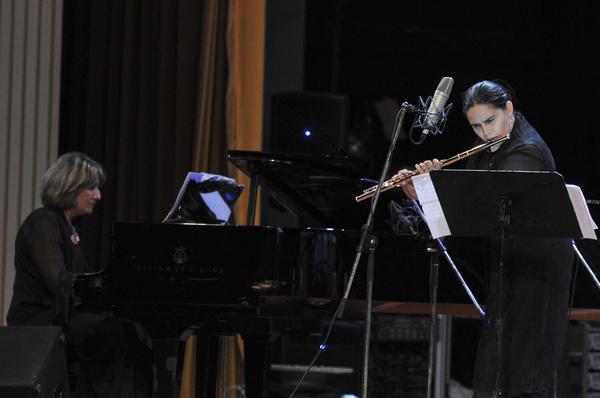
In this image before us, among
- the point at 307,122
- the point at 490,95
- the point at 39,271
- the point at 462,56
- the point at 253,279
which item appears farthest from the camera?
the point at 462,56

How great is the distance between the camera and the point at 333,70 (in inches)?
238

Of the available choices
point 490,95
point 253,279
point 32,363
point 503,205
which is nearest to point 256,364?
point 253,279

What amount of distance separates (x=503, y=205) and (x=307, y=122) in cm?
261

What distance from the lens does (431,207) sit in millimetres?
3150

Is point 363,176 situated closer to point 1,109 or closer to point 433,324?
point 433,324

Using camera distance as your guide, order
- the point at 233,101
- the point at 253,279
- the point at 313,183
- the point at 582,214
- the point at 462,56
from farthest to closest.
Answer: the point at 462,56
the point at 233,101
the point at 313,183
the point at 253,279
the point at 582,214

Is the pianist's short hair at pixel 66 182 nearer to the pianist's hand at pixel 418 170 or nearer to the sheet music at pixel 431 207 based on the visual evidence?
the pianist's hand at pixel 418 170

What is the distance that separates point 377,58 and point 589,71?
1332 mm

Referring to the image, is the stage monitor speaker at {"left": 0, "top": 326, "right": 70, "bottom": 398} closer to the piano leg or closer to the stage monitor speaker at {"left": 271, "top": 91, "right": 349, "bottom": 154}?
the piano leg

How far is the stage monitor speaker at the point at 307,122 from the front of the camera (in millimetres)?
5457

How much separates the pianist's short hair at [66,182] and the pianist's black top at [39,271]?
72 mm

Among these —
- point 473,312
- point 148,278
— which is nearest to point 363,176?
point 473,312

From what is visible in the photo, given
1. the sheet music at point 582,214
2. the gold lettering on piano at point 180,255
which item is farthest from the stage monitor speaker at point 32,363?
the sheet music at point 582,214

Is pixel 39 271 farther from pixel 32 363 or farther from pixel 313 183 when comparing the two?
pixel 313 183
